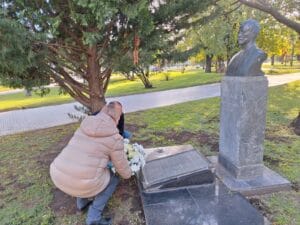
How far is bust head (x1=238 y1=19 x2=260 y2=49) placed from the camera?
3178 millimetres

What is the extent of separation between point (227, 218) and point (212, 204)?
0.93 ft

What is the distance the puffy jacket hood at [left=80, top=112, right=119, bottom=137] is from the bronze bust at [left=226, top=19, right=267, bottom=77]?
1772 millimetres

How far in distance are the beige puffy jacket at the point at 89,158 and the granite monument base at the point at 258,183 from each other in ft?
5.15

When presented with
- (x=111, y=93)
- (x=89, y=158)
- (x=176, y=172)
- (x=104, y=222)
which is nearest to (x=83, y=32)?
(x=89, y=158)

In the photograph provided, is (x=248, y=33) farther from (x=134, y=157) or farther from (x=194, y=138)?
(x=194, y=138)

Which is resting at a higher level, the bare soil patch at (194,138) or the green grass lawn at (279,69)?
the green grass lawn at (279,69)

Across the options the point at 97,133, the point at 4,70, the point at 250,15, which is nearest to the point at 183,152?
the point at 97,133

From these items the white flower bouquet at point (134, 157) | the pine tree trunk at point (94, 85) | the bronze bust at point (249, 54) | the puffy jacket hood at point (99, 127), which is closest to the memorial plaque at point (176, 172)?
the white flower bouquet at point (134, 157)

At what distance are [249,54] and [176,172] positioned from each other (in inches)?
69.5

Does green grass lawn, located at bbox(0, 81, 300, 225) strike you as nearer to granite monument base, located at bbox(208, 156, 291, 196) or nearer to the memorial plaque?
granite monument base, located at bbox(208, 156, 291, 196)

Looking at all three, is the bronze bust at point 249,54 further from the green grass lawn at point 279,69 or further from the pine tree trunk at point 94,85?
the green grass lawn at point 279,69

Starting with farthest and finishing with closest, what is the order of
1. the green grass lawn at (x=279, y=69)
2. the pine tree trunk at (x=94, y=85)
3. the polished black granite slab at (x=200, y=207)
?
the green grass lawn at (x=279, y=69), the pine tree trunk at (x=94, y=85), the polished black granite slab at (x=200, y=207)

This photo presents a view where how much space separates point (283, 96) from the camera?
10.1 meters

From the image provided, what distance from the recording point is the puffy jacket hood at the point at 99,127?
2572 millimetres
